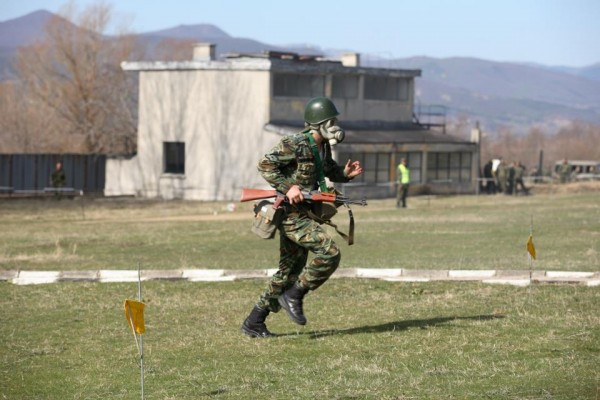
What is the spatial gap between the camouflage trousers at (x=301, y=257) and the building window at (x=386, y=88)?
51.9 metres

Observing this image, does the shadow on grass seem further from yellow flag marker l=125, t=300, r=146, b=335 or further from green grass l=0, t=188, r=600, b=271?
green grass l=0, t=188, r=600, b=271

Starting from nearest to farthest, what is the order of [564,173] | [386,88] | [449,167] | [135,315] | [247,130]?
[135,315] → [247,130] → [449,167] → [386,88] → [564,173]

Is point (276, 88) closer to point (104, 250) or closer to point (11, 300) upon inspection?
point (104, 250)

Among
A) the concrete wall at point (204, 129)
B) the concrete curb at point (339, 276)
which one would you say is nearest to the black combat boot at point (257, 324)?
the concrete curb at point (339, 276)

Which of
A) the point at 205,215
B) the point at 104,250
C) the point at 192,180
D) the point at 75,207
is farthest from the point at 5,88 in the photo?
the point at 104,250

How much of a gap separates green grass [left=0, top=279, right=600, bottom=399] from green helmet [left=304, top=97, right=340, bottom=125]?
2.17 metres

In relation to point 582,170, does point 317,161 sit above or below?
above

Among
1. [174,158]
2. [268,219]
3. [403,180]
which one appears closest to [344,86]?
[174,158]

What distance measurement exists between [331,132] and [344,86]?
50.7 m

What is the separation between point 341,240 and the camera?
28859 millimetres

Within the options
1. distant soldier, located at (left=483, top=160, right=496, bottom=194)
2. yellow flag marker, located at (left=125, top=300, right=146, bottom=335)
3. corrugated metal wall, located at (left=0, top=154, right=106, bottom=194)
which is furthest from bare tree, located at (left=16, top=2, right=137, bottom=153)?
yellow flag marker, located at (left=125, top=300, right=146, bottom=335)

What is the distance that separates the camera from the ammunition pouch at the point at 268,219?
38.2ft

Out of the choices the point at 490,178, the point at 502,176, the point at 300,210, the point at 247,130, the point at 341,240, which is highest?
the point at 300,210

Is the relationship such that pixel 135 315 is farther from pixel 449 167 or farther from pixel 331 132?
pixel 449 167
